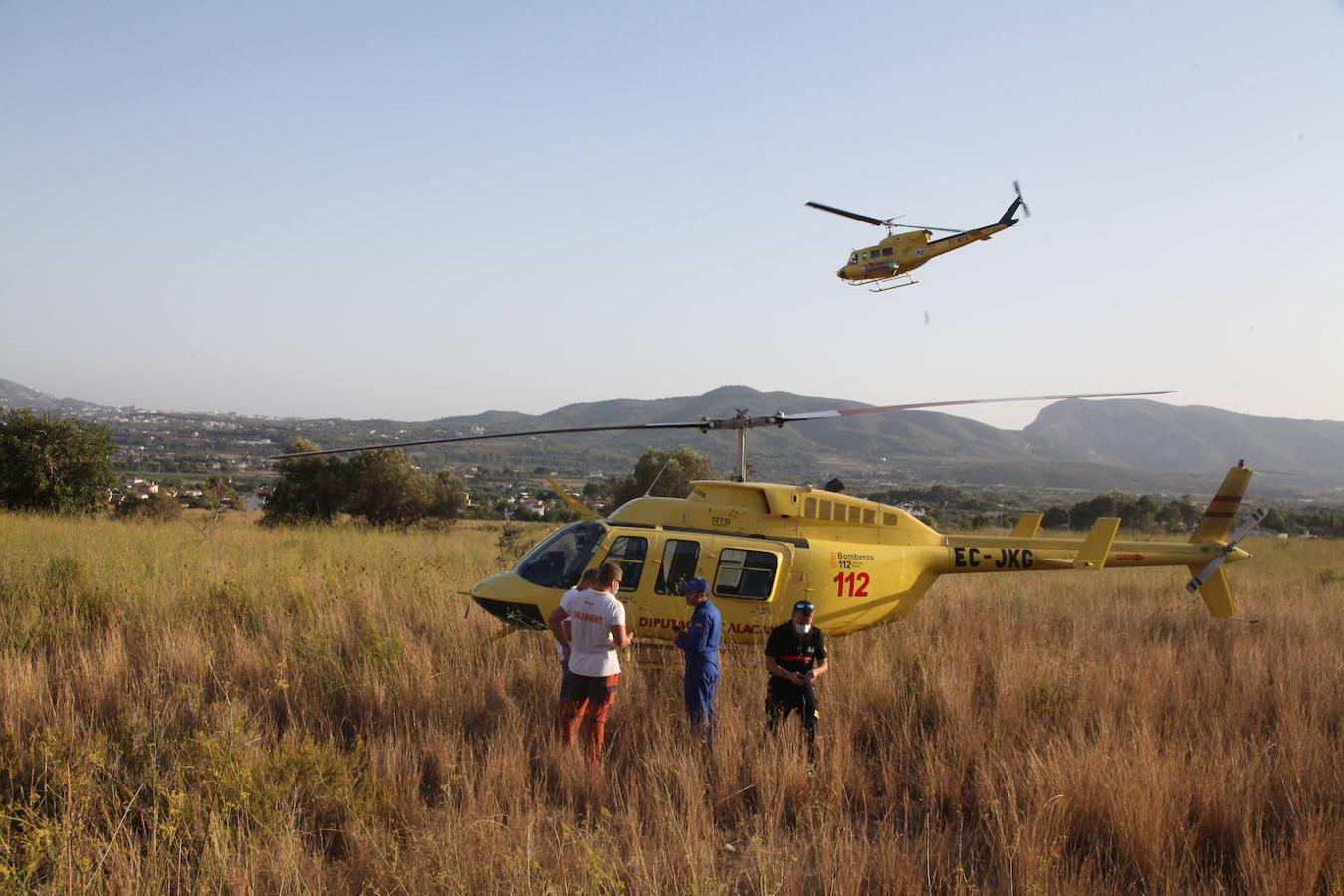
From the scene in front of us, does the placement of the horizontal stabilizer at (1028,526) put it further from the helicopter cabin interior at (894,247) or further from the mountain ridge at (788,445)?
the mountain ridge at (788,445)

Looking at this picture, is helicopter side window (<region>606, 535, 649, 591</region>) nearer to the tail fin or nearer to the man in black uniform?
the man in black uniform

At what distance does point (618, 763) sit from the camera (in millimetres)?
6348

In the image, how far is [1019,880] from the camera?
4.58 metres

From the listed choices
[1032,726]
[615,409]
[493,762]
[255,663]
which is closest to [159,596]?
[255,663]

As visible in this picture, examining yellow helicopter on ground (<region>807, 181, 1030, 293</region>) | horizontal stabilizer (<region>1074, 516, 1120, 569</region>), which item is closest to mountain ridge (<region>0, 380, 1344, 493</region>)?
yellow helicopter on ground (<region>807, 181, 1030, 293</region>)

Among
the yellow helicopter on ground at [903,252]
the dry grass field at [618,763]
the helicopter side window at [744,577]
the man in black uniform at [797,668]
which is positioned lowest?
the dry grass field at [618,763]

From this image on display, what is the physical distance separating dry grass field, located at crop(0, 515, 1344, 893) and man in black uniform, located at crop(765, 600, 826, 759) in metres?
0.32

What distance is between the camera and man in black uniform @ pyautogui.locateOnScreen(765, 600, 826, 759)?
21.9 feet

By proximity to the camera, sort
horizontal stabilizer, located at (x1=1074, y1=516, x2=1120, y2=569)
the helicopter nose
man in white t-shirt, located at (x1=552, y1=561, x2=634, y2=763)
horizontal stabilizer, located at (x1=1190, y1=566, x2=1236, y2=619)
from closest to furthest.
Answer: man in white t-shirt, located at (x1=552, y1=561, x2=634, y2=763)
the helicopter nose
horizontal stabilizer, located at (x1=1074, y1=516, x2=1120, y2=569)
horizontal stabilizer, located at (x1=1190, y1=566, x2=1236, y2=619)

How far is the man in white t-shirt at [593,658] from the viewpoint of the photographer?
6.49 meters

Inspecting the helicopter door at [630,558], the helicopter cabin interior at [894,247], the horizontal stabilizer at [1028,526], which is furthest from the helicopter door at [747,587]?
the helicopter cabin interior at [894,247]

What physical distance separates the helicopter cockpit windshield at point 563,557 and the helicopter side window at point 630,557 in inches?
7.9

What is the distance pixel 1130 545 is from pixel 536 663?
6878 millimetres

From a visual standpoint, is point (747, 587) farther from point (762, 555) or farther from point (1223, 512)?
point (1223, 512)
